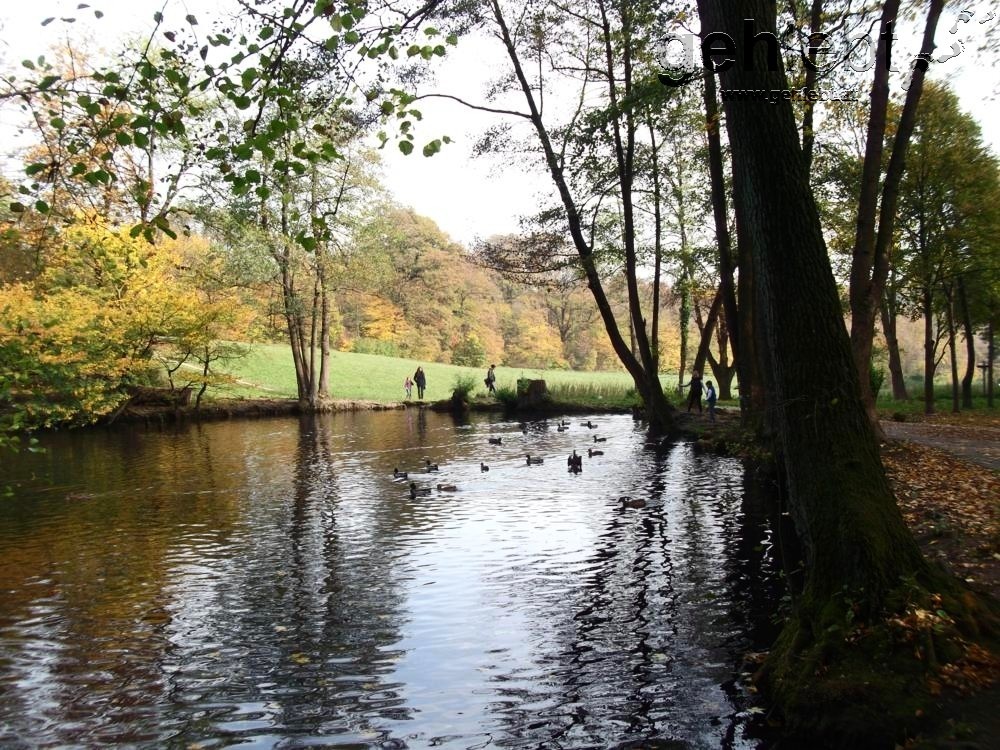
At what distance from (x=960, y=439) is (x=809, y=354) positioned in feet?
43.5

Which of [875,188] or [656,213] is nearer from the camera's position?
[875,188]

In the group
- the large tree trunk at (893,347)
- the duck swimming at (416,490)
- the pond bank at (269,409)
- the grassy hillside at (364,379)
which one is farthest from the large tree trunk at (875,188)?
the grassy hillside at (364,379)

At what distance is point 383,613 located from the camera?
25.5 ft

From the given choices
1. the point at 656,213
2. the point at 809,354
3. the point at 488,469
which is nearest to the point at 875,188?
the point at 809,354

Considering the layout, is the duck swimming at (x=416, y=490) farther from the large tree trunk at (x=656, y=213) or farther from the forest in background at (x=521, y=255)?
the large tree trunk at (x=656, y=213)

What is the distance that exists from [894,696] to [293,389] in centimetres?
4299

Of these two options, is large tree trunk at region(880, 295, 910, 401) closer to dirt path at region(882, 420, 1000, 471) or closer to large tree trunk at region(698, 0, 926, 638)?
dirt path at region(882, 420, 1000, 471)

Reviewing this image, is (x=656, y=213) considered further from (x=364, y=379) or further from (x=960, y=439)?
(x=364, y=379)

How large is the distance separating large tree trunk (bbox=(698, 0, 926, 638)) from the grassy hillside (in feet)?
112

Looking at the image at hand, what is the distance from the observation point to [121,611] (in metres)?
8.04

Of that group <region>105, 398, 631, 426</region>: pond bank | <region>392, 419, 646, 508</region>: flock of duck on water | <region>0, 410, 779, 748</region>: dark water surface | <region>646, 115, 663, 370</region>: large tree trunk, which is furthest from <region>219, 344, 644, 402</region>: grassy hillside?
<region>0, 410, 779, 748</region>: dark water surface

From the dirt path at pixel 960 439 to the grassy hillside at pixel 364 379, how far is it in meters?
21.8

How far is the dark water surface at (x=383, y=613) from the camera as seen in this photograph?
17.7 feet

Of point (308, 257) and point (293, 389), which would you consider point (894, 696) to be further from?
point (293, 389)
